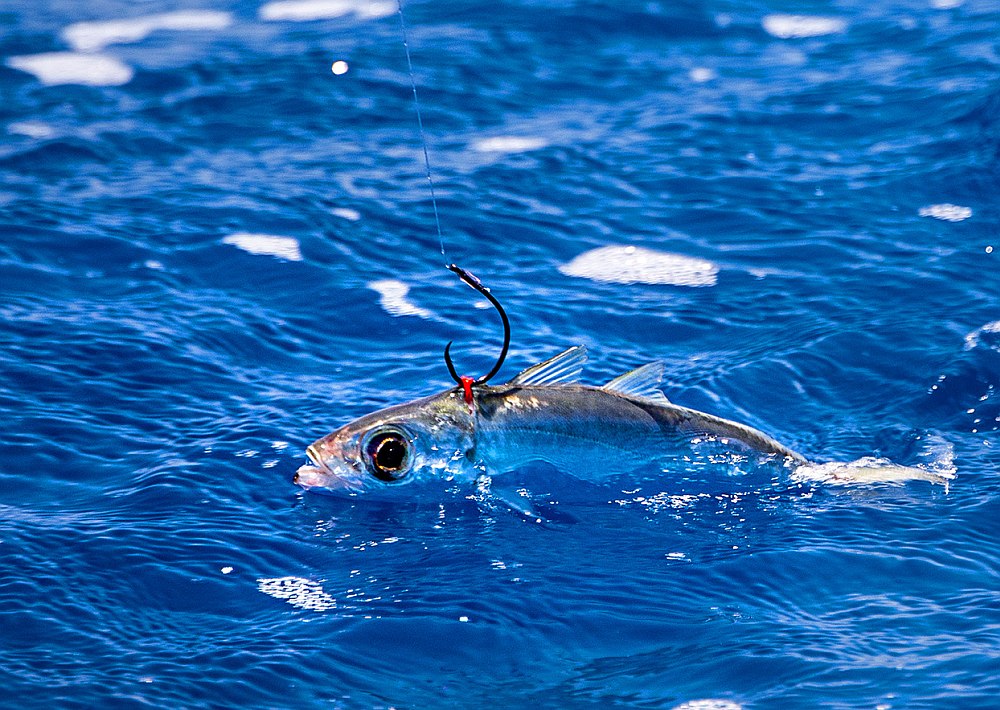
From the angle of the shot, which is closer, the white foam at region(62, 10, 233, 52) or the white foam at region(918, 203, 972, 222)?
the white foam at region(918, 203, 972, 222)

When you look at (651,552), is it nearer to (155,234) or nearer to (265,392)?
(265,392)

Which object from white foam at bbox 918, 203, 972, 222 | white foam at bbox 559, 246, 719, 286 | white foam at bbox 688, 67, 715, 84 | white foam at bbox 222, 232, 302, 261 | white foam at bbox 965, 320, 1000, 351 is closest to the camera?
white foam at bbox 965, 320, 1000, 351

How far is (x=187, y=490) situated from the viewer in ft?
19.8

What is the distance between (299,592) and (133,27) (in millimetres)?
→ 8822

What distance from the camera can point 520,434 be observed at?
533 centimetres

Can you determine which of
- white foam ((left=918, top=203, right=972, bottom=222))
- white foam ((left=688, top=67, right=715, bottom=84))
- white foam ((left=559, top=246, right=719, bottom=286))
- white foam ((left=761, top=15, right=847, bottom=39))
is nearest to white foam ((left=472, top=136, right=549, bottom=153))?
white foam ((left=559, top=246, right=719, bottom=286))

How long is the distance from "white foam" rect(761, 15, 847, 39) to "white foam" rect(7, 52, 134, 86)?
19.5 ft

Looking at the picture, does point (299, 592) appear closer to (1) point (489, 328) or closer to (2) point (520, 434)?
(2) point (520, 434)

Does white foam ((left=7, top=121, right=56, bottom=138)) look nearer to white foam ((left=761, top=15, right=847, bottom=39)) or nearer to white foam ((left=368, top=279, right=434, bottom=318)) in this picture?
white foam ((left=368, top=279, right=434, bottom=318))

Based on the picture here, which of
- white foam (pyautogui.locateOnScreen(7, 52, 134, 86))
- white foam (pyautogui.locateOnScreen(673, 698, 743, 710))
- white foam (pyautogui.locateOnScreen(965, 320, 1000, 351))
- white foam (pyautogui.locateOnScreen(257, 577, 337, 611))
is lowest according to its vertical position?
white foam (pyautogui.locateOnScreen(673, 698, 743, 710))

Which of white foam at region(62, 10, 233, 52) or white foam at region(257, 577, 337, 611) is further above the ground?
white foam at region(62, 10, 233, 52)

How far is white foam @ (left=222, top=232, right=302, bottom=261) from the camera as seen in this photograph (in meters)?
8.55

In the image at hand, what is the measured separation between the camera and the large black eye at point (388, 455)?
5.35 meters

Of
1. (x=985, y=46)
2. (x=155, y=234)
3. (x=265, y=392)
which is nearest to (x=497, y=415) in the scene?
(x=265, y=392)
